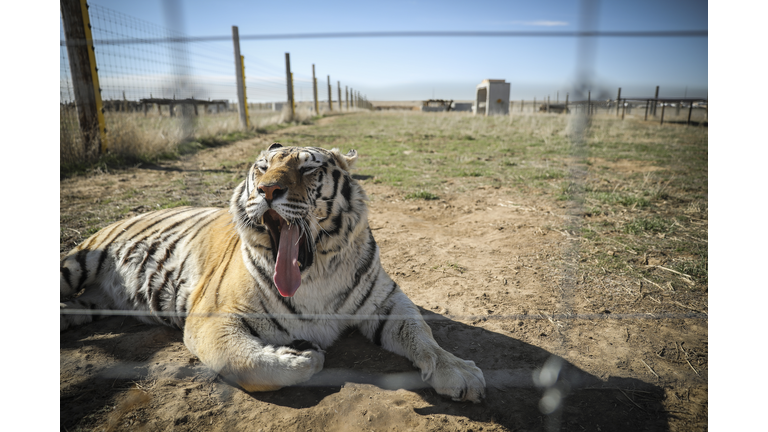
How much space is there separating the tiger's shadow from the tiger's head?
535mm

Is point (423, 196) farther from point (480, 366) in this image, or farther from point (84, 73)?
point (84, 73)

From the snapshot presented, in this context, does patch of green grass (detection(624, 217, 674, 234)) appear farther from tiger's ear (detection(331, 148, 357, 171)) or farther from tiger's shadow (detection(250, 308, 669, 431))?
tiger's ear (detection(331, 148, 357, 171))

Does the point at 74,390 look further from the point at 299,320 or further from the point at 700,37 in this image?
the point at 700,37

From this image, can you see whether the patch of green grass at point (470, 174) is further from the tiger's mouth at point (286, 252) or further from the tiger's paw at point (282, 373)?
the tiger's paw at point (282, 373)

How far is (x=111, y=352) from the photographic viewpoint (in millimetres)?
2252

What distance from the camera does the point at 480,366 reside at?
81.7 inches

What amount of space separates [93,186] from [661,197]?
8.08 metres

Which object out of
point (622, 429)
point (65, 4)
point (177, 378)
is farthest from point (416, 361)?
point (65, 4)

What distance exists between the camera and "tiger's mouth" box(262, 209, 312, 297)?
1.91m

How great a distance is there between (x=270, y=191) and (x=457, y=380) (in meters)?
1.30

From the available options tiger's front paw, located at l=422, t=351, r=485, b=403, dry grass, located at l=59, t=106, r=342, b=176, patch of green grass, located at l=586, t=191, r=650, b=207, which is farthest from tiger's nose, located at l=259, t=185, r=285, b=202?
patch of green grass, located at l=586, t=191, r=650, b=207

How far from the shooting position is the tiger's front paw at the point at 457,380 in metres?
1.81

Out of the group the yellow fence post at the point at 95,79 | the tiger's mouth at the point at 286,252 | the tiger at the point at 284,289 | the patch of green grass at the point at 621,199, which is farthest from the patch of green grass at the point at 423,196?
the yellow fence post at the point at 95,79

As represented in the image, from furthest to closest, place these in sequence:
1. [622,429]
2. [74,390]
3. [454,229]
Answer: [454,229], [74,390], [622,429]
